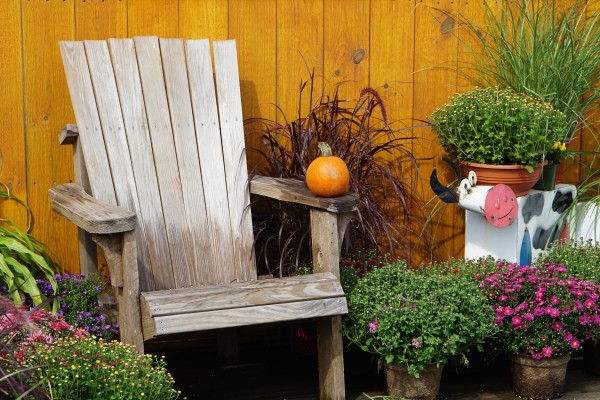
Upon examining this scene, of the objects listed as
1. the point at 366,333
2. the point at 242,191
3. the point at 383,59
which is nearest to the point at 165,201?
the point at 242,191

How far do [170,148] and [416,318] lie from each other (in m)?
1.08

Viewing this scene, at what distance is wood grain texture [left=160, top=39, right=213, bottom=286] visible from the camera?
314 centimetres

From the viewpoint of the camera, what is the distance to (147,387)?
2443 millimetres

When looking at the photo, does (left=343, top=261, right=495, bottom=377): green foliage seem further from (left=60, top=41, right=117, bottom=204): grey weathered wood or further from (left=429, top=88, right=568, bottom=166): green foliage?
(left=60, top=41, right=117, bottom=204): grey weathered wood

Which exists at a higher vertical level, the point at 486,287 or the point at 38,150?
the point at 38,150

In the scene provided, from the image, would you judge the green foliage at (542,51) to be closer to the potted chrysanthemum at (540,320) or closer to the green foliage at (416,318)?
the potted chrysanthemum at (540,320)

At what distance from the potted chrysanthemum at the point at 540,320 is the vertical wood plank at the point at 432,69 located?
29.8 inches

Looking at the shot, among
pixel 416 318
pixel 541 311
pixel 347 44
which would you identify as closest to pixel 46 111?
pixel 347 44

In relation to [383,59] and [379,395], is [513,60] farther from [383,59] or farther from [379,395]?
[379,395]

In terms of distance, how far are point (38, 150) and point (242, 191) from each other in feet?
2.63

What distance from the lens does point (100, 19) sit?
11.0ft

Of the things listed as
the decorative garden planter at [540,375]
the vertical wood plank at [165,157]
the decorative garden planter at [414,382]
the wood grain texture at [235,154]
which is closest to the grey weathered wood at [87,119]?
the vertical wood plank at [165,157]

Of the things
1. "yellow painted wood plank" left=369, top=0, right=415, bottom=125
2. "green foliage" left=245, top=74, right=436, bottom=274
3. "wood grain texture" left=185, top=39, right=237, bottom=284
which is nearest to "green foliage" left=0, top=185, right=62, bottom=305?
"wood grain texture" left=185, top=39, right=237, bottom=284

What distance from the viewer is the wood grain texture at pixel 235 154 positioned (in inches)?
125
